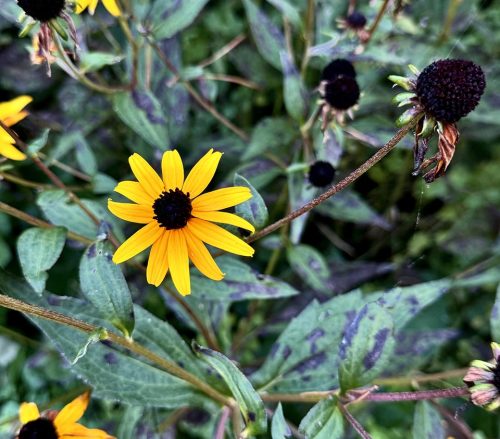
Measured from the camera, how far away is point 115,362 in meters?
0.95

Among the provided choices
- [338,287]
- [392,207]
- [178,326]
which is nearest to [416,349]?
[338,287]

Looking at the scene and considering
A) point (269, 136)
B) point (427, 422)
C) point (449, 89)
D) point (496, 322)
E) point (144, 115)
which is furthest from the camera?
point (269, 136)

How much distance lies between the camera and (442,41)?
4.58ft

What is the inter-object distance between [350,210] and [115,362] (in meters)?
0.62

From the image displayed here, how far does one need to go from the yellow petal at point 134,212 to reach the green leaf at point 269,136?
0.45 metres

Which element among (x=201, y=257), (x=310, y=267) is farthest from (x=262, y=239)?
(x=201, y=257)

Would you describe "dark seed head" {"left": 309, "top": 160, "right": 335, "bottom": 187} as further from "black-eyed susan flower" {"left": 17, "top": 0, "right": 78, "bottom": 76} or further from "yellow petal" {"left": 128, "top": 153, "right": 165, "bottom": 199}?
"black-eyed susan flower" {"left": 17, "top": 0, "right": 78, "bottom": 76}

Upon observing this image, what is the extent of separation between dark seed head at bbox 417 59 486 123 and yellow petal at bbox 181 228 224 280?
334mm

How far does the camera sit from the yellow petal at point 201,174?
794 millimetres

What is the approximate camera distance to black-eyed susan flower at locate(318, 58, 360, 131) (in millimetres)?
1010

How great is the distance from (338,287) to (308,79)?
540 mm

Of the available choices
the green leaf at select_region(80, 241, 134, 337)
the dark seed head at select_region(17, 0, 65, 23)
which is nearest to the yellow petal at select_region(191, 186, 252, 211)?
the green leaf at select_region(80, 241, 134, 337)

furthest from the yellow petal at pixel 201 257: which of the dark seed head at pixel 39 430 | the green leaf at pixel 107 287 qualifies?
the dark seed head at pixel 39 430

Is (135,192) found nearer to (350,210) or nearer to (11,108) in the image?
(11,108)
